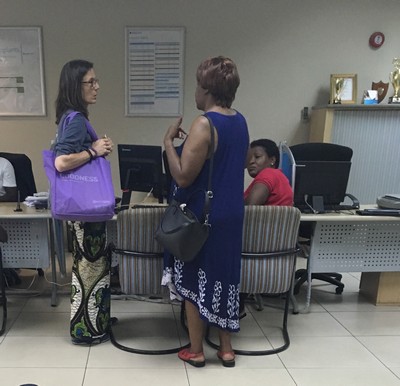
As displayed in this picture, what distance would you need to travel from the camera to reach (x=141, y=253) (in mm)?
2072

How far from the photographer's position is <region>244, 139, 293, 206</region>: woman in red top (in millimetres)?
2302

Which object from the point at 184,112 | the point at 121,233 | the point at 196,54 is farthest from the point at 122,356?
the point at 196,54

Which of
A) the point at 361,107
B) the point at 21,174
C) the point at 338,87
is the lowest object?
the point at 21,174

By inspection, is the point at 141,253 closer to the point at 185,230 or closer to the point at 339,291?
the point at 185,230

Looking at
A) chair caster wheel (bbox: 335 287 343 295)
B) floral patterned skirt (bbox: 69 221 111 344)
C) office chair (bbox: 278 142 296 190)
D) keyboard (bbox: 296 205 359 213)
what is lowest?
chair caster wheel (bbox: 335 287 343 295)

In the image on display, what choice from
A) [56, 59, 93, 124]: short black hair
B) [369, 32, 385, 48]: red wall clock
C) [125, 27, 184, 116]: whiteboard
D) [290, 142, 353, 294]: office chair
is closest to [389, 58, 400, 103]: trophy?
[369, 32, 385, 48]: red wall clock

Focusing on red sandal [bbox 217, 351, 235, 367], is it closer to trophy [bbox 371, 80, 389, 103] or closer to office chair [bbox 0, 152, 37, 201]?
office chair [bbox 0, 152, 37, 201]

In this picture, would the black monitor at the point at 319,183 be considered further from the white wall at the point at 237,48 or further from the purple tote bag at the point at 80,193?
the white wall at the point at 237,48

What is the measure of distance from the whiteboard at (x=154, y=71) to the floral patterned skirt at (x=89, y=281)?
6.90ft

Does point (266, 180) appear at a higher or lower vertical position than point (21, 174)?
higher

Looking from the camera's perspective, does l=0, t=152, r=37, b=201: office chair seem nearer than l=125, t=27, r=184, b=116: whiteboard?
Yes

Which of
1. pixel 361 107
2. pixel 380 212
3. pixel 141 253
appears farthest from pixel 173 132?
pixel 361 107

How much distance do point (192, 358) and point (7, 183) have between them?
6.11 feet

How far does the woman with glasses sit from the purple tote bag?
0.05 metres
